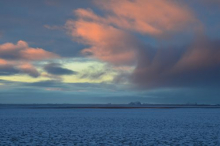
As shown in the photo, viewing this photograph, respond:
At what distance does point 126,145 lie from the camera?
1286 inches

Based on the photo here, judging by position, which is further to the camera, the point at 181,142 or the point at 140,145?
the point at 181,142

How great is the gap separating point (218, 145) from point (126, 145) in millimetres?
10608

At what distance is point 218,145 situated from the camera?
3256 centimetres

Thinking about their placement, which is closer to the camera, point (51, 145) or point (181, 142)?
point (51, 145)

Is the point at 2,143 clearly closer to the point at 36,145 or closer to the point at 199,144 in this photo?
the point at 36,145

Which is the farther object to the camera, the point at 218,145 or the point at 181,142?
the point at 181,142

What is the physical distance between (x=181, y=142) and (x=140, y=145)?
575 cm

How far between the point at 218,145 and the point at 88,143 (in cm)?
1524

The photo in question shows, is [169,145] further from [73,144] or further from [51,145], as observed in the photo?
[51,145]

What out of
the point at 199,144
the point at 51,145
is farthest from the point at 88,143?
the point at 199,144

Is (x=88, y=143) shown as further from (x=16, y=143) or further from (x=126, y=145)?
(x=16, y=143)

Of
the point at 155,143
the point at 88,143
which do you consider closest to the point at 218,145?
the point at 155,143

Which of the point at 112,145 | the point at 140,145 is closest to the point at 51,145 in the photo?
the point at 112,145

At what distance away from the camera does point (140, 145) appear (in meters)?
32.8
